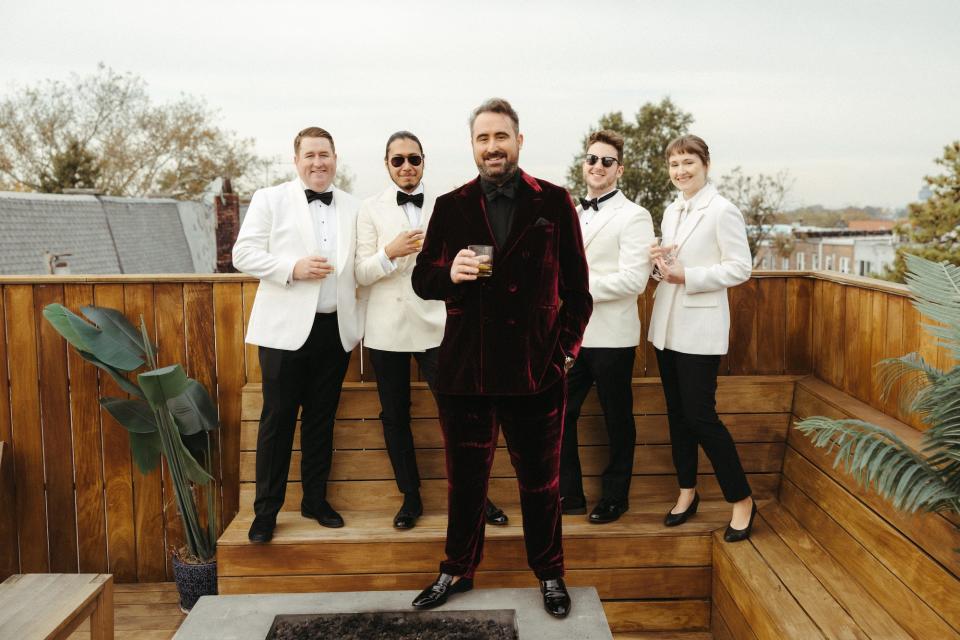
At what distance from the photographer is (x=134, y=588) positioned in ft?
12.7

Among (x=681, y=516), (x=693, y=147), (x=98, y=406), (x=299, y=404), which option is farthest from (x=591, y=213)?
(x=98, y=406)

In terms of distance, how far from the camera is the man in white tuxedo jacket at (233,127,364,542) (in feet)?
10.5

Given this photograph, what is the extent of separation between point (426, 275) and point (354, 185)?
45862 mm

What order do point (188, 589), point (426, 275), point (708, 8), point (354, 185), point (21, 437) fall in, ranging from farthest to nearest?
1. point (708, 8)
2. point (354, 185)
3. point (21, 437)
4. point (188, 589)
5. point (426, 275)

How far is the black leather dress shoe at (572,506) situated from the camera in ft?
11.8

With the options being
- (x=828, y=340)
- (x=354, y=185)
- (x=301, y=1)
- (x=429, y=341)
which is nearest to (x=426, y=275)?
(x=429, y=341)

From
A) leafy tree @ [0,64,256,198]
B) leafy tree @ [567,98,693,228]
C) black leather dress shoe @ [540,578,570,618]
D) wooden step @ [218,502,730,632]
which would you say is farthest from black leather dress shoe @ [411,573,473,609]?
leafy tree @ [0,64,256,198]

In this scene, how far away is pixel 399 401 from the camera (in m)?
3.37

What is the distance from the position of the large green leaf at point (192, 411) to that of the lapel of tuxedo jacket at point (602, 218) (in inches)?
72.5

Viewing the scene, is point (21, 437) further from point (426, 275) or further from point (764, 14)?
point (764, 14)

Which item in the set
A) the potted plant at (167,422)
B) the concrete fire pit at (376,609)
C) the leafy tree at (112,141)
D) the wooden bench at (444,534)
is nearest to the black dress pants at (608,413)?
the wooden bench at (444,534)

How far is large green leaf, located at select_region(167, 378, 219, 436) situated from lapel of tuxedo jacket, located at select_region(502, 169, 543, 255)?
177 cm

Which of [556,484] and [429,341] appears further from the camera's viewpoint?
[429,341]

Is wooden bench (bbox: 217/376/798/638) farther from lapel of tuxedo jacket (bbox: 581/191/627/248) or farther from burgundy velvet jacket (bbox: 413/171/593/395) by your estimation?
burgundy velvet jacket (bbox: 413/171/593/395)
